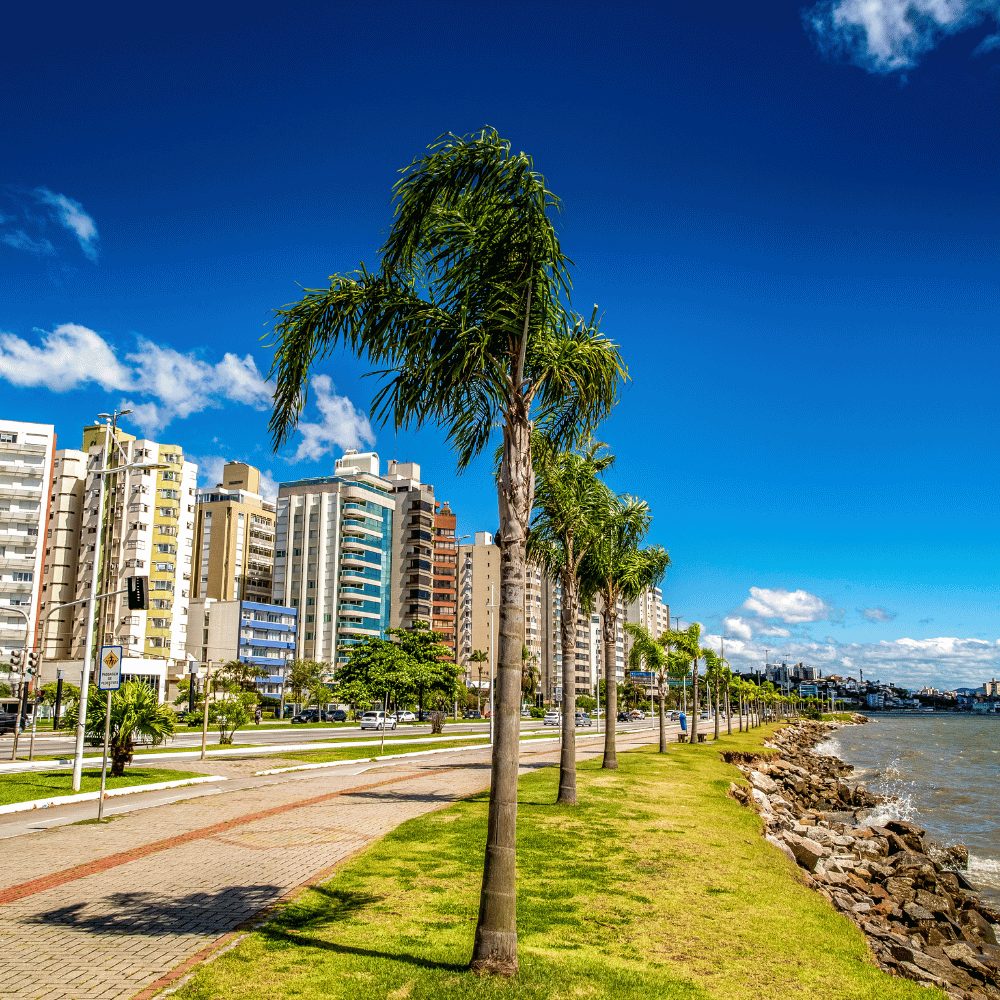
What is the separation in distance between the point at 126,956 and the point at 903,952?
1140 centimetres

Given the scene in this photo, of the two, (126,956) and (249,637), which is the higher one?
(249,637)

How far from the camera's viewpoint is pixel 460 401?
10609 mm

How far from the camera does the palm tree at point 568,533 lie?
71.7ft

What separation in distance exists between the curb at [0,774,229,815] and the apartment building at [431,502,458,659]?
377 feet

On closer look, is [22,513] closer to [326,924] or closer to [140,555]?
[140,555]

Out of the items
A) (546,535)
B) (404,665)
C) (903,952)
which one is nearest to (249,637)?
→ (404,665)

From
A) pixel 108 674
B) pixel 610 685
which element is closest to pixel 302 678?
pixel 610 685

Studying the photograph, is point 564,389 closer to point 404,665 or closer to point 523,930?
point 523,930

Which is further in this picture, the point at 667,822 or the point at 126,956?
the point at 667,822

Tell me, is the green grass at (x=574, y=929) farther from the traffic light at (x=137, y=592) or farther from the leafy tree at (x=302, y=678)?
the leafy tree at (x=302, y=678)

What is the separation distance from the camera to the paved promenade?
867 centimetres

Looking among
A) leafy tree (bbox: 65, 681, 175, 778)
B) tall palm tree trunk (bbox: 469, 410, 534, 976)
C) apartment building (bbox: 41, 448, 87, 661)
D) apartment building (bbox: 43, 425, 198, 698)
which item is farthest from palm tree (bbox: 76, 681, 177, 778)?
apartment building (bbox: 41, 448, 87, 661)

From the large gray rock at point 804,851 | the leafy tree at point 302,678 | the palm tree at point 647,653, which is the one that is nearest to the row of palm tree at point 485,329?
the large gray rock at point 804,851

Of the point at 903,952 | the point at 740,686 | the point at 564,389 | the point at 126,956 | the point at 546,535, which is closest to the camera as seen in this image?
the point at 126,956
